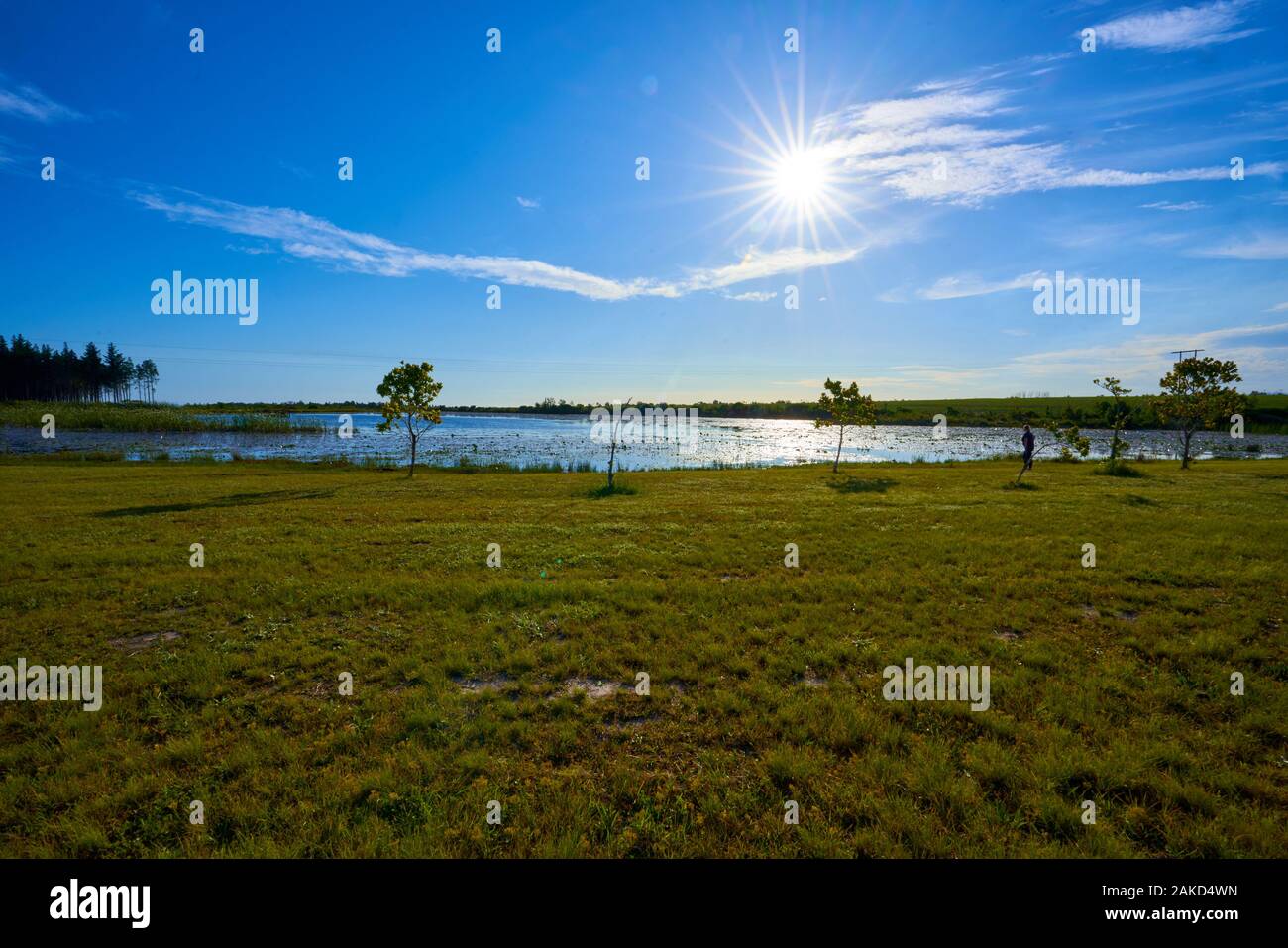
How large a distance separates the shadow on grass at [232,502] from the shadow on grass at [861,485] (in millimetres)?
29989

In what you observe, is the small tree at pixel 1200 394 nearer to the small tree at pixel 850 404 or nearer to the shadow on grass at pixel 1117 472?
the shadow on grass at pixel 1117 472

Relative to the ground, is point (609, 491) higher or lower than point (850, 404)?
lower

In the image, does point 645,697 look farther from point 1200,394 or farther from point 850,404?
point 1200,394

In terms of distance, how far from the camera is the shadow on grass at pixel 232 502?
2064 centimetres

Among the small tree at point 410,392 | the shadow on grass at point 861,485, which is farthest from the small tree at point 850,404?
the small tree at point 410,392

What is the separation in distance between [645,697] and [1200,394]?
54973 millimetres

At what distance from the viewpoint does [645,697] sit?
698cm

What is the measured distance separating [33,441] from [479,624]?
8125 centimetres

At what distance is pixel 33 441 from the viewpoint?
55.5 m

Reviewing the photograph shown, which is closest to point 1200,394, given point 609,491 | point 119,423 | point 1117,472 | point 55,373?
point 1117,472

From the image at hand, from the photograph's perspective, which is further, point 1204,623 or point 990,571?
point 990,571

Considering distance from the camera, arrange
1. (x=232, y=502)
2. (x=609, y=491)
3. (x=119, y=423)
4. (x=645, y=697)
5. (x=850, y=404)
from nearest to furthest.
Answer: (x=645, y=697) → (x=232, y=502) → (x=609, y=491) → (x=850, y=404) → (x=119, y=423)
